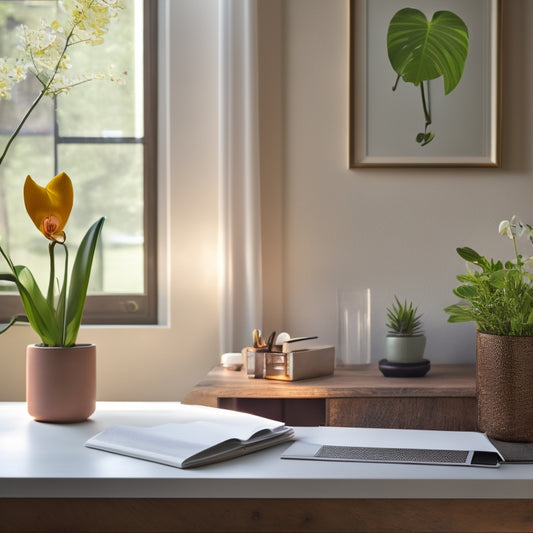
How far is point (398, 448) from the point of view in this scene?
3.84 ft

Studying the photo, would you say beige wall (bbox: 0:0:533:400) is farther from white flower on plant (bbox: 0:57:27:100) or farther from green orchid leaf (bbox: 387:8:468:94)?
white flower on plant (bbox: 0:57:27:100)

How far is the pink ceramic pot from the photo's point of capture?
1.41 metres

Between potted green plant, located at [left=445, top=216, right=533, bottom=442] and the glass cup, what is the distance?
3.90 feet

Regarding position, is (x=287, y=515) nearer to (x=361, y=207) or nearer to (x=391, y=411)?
(x=391, y=411)

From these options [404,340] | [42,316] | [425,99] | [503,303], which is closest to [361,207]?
[425,99]

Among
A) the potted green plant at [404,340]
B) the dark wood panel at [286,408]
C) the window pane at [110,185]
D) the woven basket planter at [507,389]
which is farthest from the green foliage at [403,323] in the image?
the woven basket planter at [507,389]

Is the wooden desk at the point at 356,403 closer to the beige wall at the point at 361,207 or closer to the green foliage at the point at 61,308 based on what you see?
the beige wall at the point at 361,207

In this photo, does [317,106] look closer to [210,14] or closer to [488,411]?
[210,14]

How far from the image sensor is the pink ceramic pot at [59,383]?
4.62 ft

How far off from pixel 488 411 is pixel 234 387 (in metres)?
1.03

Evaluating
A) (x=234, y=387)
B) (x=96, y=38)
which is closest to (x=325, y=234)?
(x=234, y=387)

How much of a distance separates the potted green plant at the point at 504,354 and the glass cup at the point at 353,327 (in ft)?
3.90

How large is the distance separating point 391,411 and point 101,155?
4.96ft

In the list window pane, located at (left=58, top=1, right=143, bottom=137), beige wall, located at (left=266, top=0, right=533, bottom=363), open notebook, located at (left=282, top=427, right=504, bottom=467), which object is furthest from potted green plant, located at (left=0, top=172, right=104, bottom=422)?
window pane, located at (left=58, top=1, right=143, bottom=137)
